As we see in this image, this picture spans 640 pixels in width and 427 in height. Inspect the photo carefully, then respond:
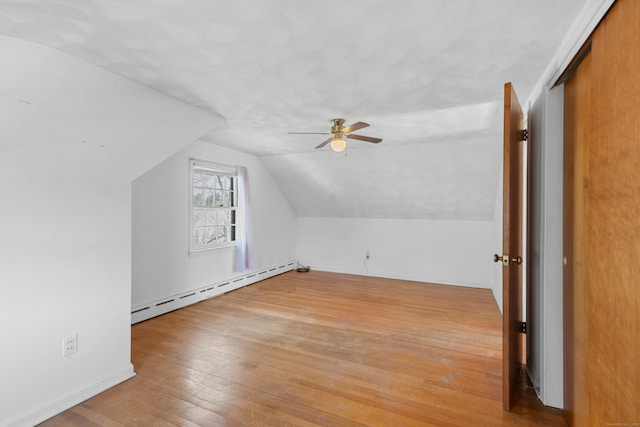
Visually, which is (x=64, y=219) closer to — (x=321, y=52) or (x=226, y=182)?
(x=321, y=52)

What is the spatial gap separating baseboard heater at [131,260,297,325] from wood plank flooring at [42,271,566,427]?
0.43 ft

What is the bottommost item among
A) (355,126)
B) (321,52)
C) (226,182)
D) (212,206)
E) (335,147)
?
(212,206)

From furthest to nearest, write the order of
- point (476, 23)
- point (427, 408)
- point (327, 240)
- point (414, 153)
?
point (327, 240) < point (414, 153) < point (427, 408) < point (476, 23)

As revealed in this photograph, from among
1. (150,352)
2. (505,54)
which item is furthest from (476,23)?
(150,352)

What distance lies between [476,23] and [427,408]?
225 centimetres

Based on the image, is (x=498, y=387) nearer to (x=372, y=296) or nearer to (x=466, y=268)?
(x=372, y=296)

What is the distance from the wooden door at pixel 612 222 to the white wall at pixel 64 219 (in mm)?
2669

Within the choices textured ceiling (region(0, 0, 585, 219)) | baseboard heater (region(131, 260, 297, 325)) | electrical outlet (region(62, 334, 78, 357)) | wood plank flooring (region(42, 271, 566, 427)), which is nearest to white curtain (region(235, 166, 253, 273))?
baseboard heater (region(131, 260, 297, 325))

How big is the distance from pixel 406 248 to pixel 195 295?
11.9 feet

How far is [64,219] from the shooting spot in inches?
77.3

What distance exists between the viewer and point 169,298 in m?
3.67

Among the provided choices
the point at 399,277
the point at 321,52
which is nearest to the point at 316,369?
the point at 321,52

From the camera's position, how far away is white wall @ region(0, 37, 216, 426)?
1693mm

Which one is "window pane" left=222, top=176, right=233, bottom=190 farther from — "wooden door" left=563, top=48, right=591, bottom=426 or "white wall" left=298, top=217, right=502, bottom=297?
"wooden door" left=563, top=48, right=591, bottom=426
